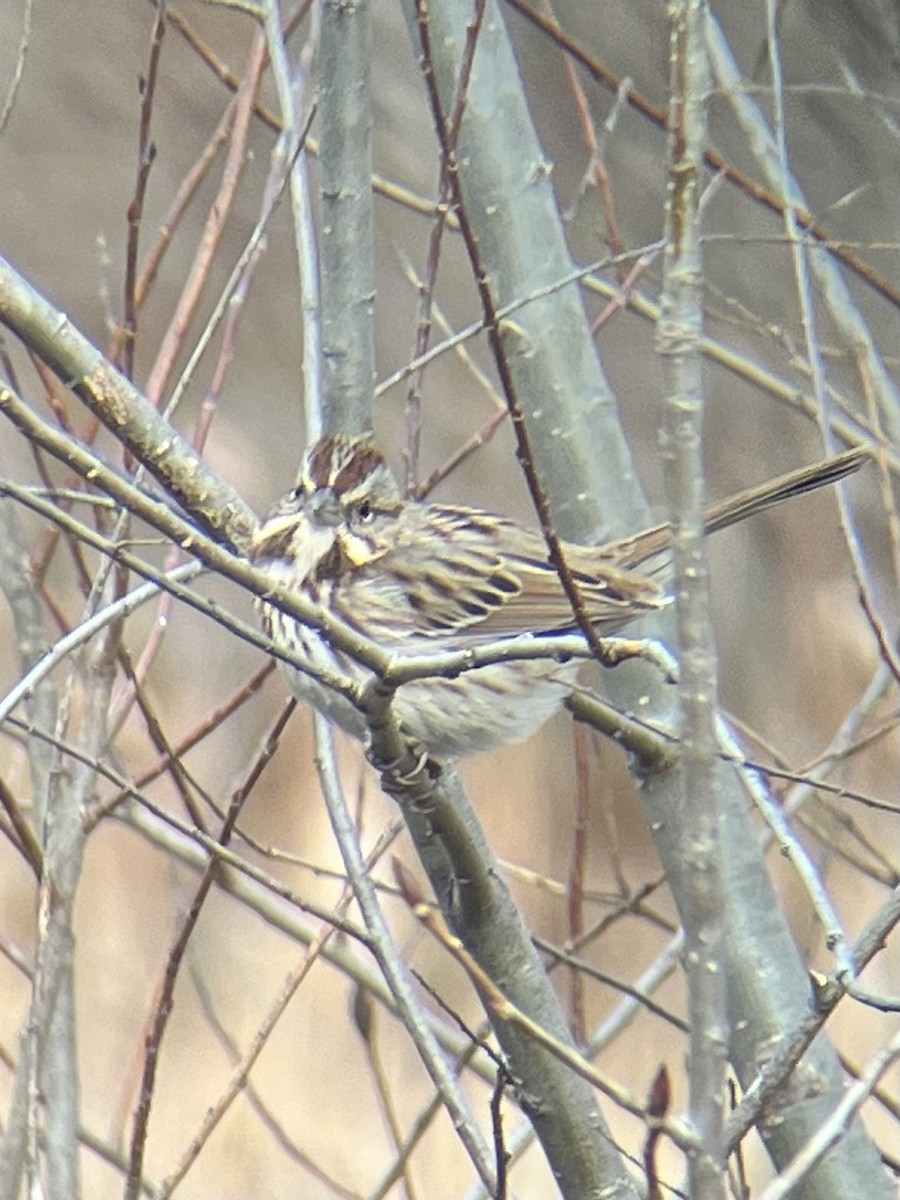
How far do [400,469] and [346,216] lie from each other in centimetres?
321

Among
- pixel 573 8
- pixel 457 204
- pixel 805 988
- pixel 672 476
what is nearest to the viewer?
pixel 672 476

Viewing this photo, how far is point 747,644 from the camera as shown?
5762 mm

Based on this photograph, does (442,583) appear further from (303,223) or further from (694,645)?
(694,645)

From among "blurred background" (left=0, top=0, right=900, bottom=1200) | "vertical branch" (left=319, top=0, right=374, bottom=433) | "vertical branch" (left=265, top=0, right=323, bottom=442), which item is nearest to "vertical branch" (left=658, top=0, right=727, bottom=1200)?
"vertical branch" (left=319, top=0, right=374, bottom=433)

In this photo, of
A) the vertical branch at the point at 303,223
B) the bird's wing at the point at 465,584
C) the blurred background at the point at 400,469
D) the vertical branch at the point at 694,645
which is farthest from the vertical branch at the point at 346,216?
the blurred background at the point at 400,469

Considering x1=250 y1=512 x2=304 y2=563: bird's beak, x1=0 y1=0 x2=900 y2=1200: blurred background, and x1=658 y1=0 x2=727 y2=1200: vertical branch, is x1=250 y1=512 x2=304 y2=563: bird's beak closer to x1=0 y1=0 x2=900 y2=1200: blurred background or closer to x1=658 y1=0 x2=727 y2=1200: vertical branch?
x1=658 y1=0 x2=727 y2=1200: vertical branch

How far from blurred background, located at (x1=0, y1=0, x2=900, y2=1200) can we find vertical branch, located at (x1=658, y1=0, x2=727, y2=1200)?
3.41 metres

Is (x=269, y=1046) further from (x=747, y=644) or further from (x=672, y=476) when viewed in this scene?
(x=672, y=476)

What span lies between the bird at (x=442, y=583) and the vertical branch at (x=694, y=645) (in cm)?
114

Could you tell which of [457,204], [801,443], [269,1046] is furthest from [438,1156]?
[457,204]

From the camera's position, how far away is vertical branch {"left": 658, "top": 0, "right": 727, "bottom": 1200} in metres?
1.22

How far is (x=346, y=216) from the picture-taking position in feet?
7.27

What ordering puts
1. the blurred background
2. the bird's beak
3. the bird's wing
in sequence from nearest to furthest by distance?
1. the bird's beak
2. the bird's wing
3. the blurred background

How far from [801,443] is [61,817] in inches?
154
